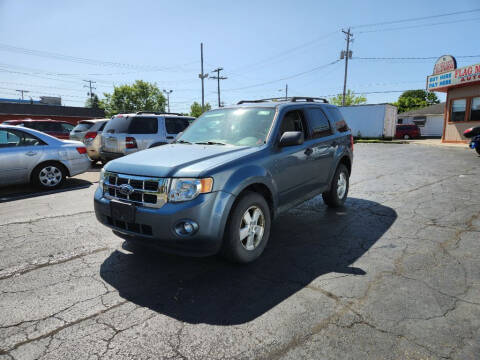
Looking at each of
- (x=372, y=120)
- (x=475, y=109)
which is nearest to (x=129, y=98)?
(x=372, y=120)

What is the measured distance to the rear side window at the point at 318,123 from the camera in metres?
4.76

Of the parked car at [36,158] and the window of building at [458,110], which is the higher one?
the window of building at [458,110]

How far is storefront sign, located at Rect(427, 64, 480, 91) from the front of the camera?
63.4 feet

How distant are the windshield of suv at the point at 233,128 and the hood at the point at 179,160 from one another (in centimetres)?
24

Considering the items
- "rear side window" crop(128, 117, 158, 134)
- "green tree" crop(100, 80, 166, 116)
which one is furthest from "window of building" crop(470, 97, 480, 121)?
"green tree" crop(100, 80, 166, 116)

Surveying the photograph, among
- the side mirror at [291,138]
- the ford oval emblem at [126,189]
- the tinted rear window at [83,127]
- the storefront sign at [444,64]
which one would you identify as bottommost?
the ford oval emblem at [126,189]

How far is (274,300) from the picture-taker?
2.75 metres

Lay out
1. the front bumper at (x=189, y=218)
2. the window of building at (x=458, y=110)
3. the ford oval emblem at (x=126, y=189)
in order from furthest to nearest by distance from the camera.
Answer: the window of building at (x=458, y=110), the ford oval emblem at (x=126, y=189), the front bumper at (x=189, y=218)

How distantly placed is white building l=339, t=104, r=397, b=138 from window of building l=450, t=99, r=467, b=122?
8987mm

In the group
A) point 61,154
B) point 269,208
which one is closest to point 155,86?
point 61,154

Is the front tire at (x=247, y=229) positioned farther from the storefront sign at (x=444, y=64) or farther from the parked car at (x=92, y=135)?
the storefront sign at (x=444, y=64)

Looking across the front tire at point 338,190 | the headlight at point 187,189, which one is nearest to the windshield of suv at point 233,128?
the headlight at point 187,189

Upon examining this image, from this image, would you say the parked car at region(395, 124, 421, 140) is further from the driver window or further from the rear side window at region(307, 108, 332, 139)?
the driver window

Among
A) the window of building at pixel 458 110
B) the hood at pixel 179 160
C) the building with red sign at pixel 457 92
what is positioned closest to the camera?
the hood at pixel 179 160
